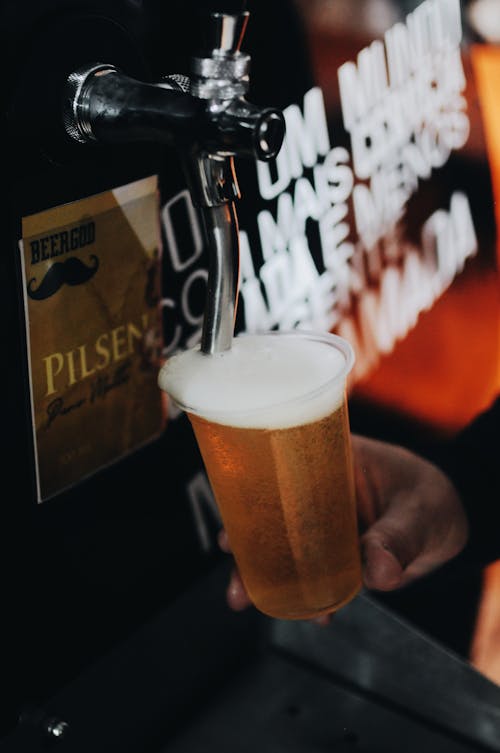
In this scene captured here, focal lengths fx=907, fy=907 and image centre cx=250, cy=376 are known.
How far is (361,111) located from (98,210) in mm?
490

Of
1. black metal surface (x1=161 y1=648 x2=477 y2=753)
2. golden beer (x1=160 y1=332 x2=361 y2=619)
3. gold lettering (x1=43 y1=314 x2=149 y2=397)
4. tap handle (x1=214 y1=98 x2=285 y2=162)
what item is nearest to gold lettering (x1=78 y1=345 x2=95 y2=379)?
gold lettering (x1=43 y1=314 x2=149 y2=397)

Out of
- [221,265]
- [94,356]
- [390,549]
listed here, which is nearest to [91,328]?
[94,356]

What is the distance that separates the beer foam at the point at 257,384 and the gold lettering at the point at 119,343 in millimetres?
107

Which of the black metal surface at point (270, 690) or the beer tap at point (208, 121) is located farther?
the black metal surface at point (270, 690)

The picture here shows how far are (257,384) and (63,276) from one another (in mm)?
194

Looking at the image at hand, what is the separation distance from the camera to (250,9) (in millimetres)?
941

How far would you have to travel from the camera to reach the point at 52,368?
80cm

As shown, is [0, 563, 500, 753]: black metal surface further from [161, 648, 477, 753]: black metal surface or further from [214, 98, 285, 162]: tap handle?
[214, 98, 285, 162]: tap handle

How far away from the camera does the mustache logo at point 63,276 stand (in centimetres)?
77

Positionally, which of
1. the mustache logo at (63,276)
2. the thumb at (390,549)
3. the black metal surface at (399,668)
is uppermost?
the mustache logo at (63,276)

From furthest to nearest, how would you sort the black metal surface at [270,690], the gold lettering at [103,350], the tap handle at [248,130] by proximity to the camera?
the black metal surface at [270,690] < the gold lettering at [103,350] < the tap handle at [248,130]

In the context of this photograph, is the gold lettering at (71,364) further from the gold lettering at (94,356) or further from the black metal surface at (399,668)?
the black metal surface at (399,668)

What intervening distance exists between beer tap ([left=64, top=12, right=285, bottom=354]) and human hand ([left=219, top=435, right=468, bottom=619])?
40 cm

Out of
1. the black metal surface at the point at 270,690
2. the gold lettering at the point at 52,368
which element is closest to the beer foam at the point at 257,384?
the gold lettering at the point at 52,368
